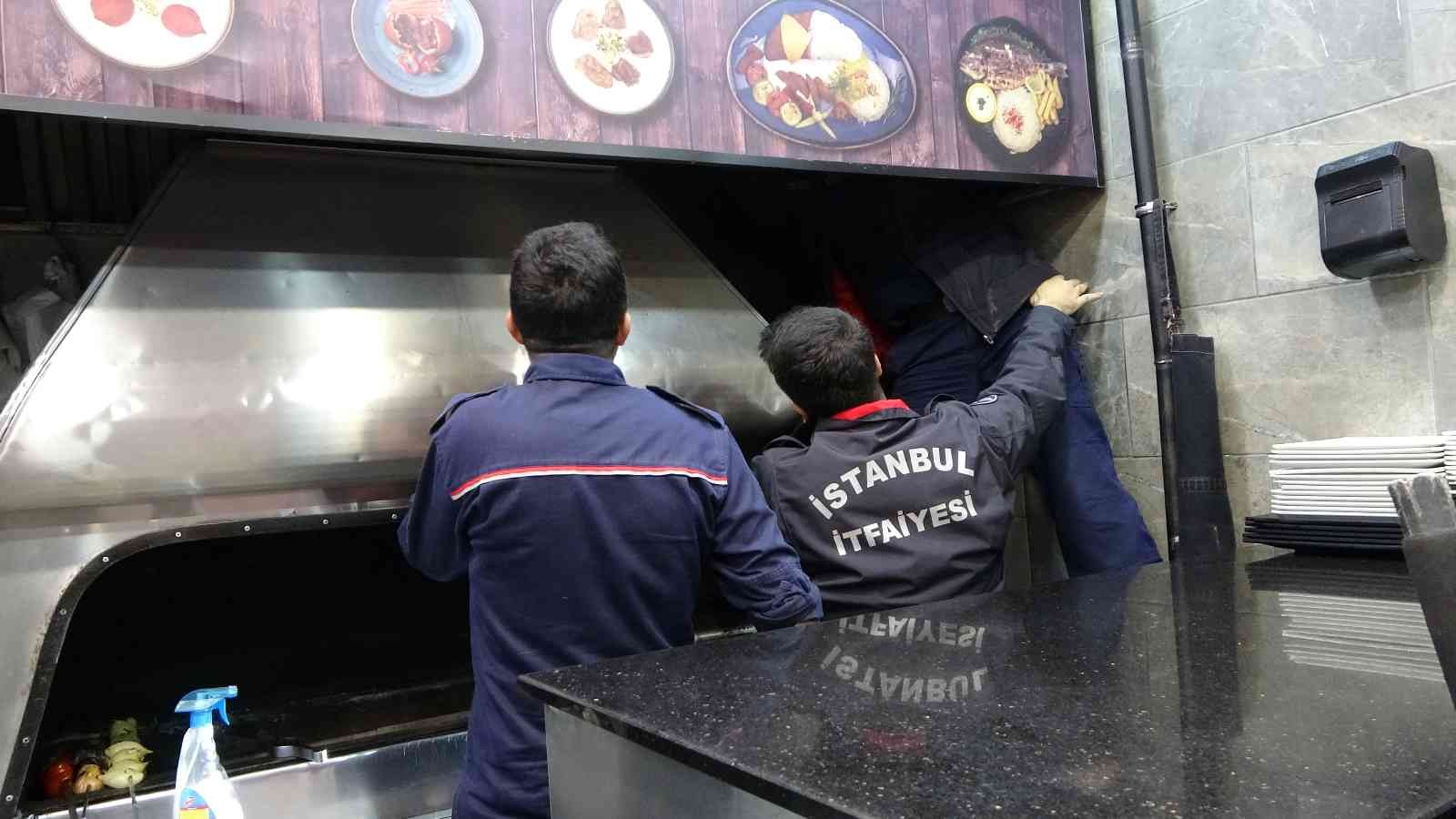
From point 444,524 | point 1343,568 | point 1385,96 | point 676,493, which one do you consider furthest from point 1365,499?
point 444,524

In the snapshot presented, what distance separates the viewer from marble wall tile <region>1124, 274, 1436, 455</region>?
174 cm

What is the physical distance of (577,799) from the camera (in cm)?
91

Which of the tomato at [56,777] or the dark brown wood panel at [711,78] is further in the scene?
the dark brown wood panel at [711,78]

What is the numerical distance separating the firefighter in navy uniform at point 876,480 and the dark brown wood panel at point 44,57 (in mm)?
1119

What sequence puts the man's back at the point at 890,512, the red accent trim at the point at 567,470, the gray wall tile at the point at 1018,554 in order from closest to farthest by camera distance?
the red accent trim at the point at 567,470
the man's back at the point at 890,512
the gray wall tile at the point at 1018,554

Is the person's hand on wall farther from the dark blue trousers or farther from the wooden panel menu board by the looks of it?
the wooden panel menu board

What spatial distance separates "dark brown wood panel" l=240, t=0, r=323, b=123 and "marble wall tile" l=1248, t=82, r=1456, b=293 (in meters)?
1.73

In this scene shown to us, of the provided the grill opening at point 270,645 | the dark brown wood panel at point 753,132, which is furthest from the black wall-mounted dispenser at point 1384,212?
the grill opening at point 270,645

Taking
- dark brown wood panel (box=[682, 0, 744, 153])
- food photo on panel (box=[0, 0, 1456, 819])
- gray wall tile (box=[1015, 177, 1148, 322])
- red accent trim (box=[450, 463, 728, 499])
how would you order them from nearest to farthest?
food photo on panel (box=[0, 0, 1456, 819]), red accent trim (box=[450, 463, 728, 499]), dark brown wood panel (box=[682, 0, 744, 153]), gray wall tile (box=[1015, 177, 1148, 322])

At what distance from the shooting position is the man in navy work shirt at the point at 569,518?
124 cm

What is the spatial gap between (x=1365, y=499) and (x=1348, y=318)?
44 cm

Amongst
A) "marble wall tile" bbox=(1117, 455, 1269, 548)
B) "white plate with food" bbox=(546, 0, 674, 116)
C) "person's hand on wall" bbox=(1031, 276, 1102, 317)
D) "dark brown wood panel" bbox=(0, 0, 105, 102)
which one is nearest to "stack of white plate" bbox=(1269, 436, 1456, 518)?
"marble wall tile" bbox=(1117, 455, 1269, 548)

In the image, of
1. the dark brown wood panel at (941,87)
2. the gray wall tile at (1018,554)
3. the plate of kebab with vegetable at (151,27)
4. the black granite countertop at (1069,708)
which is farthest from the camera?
the gray wall tile at (1018,554)

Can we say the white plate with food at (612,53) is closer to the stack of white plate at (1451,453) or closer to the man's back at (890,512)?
the man's back at (890,512)
